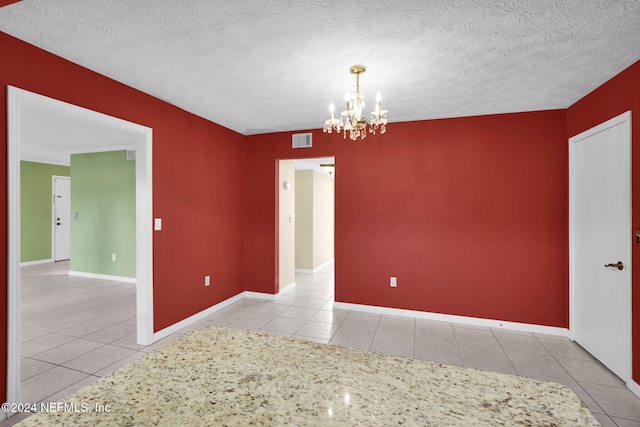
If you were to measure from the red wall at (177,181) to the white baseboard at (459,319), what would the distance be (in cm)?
194

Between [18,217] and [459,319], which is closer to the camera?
[18,217]

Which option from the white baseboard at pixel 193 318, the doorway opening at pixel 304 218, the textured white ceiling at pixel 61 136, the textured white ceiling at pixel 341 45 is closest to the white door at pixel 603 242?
the textured white ceiling at pixel 341 45

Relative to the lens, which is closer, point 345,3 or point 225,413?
point 225,413

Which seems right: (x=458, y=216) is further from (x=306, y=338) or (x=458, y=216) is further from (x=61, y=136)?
(x=61, y=136)

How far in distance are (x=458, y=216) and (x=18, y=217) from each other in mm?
4329

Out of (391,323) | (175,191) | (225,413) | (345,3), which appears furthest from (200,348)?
(391,323)

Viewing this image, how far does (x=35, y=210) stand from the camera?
24.0 ft

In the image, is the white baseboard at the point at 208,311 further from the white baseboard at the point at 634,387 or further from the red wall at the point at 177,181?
Answer: the white baseboard at the point at 634,387

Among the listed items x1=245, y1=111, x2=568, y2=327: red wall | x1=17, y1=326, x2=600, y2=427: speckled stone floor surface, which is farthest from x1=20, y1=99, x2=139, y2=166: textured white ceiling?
x1=245, y1=111, x2=568, y2=327: red wall

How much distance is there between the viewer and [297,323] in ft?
12.4

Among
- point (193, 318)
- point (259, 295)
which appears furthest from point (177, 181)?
point (259, 295)

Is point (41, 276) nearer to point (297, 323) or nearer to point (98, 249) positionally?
point (98, 249)

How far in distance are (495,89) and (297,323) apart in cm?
348

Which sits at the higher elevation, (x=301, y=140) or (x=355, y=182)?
(x=301, y=140)
